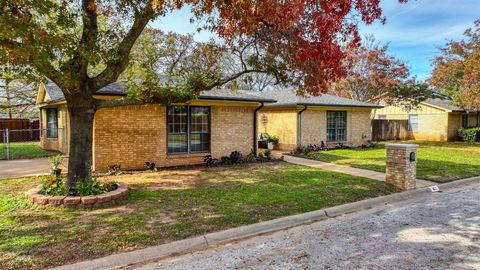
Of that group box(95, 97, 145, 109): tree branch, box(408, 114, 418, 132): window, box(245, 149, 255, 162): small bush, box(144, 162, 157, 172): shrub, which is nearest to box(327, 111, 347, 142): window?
box(245, 149, 255, 162): small bush

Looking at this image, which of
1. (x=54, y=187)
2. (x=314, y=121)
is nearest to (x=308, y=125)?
(x=314, y=121)

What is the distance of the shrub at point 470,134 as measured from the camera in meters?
25.8

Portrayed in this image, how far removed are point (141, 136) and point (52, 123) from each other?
27.5 ft

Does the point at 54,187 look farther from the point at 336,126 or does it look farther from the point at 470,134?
the point at 470,134

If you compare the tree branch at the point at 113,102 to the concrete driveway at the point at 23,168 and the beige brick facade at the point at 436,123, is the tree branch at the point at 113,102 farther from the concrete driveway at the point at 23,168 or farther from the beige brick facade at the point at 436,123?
the beige brick facade at the point at 436,123

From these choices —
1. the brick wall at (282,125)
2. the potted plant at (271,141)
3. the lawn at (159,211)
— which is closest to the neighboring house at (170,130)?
the lawn at (159,211)

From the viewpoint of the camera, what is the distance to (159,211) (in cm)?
622

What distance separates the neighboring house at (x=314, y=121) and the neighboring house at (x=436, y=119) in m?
9.72

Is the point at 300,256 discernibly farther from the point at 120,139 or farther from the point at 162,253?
the point at 120,139

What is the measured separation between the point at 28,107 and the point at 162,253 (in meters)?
30.1

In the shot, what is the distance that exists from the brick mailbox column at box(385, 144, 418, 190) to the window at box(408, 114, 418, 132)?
22458 millimetres

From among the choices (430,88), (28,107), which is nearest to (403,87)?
(430,88)

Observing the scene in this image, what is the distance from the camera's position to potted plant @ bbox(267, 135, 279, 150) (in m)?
18.1

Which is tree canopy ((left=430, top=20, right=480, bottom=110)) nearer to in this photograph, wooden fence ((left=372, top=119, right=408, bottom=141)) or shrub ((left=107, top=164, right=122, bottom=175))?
wooden fence ((left=372, top=119, right=408, bottom=141))
